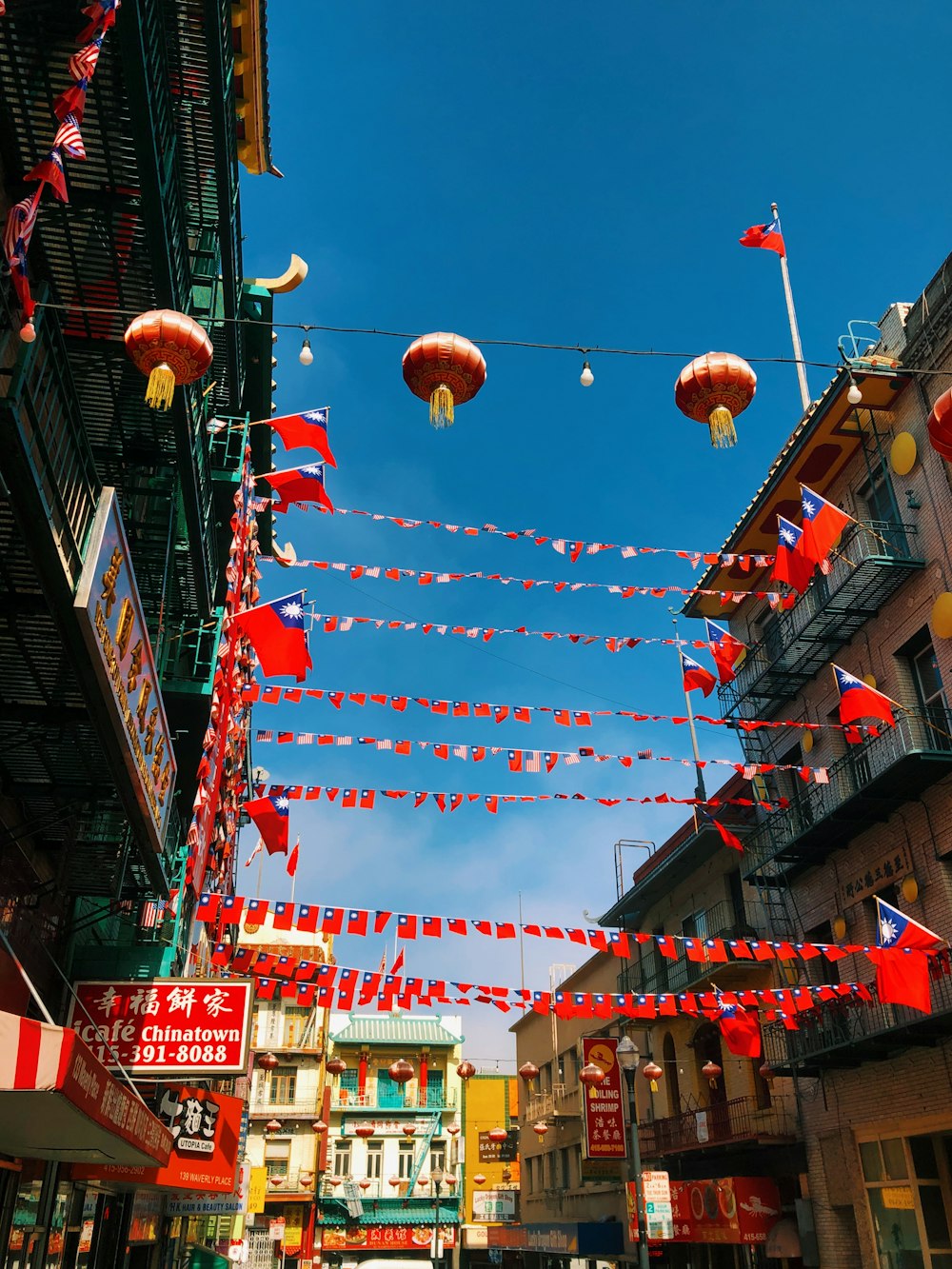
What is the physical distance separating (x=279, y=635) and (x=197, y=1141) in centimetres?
803

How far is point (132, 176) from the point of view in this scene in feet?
32.2

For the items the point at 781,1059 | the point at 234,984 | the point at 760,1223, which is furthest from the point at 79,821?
the point at 760,1223

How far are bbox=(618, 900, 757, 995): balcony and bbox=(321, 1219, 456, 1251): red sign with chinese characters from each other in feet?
91.9

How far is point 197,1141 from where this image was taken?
15.1 metres

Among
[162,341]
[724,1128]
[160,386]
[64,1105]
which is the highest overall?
[162,341]

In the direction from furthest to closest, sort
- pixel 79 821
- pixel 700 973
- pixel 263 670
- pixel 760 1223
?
pixel 700 973, pixel 760 1223, pixel 263 670, pixel 79 821

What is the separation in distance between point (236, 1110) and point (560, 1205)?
24663mm

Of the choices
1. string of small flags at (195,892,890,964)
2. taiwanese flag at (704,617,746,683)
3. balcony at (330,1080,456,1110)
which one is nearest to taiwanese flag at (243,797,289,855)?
string of small flags at (195,892,890,964)

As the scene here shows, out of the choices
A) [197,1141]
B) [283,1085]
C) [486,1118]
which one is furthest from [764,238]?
[486,1118]

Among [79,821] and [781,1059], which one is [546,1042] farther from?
[79,821]

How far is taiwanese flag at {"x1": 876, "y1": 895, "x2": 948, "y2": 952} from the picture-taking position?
14430mm

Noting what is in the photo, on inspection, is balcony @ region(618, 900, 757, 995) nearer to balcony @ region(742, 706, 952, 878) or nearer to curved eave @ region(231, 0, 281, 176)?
balcony @ region(742, 706, 952, 878)

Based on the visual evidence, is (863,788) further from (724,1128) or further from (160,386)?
(160,386)

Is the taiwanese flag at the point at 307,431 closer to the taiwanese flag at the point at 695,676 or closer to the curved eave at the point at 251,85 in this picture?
the curved eave at the point at 251,85
